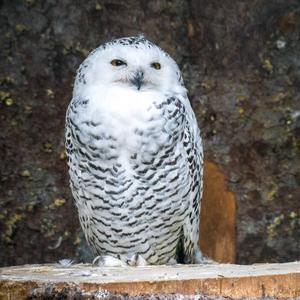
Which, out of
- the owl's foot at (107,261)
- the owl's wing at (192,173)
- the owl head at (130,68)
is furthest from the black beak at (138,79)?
the owl's foot at (107,261)

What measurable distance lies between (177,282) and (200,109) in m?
1.74

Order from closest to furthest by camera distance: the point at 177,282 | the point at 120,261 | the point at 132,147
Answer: the point at 177,282 < the point at 132,147 < the point at 120,261

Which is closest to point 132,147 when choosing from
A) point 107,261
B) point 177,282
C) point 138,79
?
point 138,79

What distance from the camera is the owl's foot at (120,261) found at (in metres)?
3.48

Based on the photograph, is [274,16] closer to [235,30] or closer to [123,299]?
[235,30]

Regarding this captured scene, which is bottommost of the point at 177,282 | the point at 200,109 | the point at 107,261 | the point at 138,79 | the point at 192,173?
the point at 177,282

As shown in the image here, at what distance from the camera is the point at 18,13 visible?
4312 millimetres

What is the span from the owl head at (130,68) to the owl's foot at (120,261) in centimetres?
64

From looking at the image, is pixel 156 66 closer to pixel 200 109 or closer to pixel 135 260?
pixel 135 260

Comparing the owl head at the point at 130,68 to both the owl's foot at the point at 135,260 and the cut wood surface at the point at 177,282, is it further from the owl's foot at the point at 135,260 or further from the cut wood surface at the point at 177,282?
the cut wood surface at the point at 177,282

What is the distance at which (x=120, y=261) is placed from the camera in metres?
3.57

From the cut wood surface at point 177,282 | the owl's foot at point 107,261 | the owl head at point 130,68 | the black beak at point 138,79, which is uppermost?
the owl head at point 130,68

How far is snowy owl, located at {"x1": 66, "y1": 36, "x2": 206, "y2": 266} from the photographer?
343 cm

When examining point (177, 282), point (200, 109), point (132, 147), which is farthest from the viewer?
point (200, 109)
